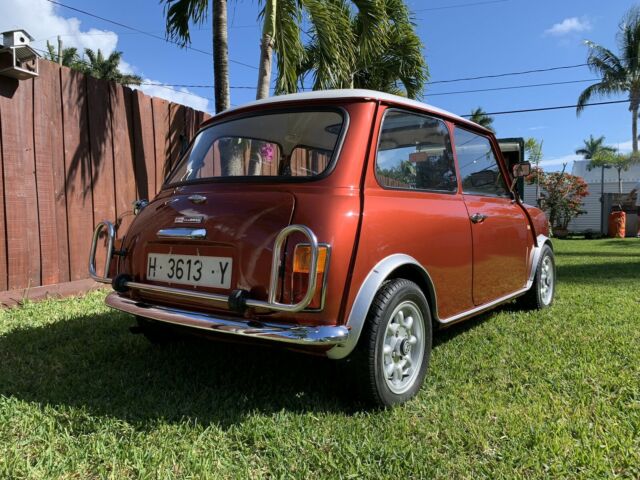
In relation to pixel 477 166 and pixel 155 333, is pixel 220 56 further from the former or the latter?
pixel 155 333

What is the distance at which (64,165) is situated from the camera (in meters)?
4.85

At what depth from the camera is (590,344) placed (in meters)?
3.61

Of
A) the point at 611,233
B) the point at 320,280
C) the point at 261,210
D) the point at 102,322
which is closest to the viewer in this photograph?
the point at 320,280

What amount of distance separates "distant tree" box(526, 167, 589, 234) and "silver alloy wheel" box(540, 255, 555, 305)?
16.8 meters

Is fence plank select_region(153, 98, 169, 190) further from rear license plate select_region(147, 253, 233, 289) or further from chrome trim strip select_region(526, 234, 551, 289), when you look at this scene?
chrome trim strip select_region(526, 234, 551, 289)

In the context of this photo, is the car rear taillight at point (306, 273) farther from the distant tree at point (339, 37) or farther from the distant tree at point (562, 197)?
the distant tree at point (562, 197)

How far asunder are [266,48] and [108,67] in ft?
131

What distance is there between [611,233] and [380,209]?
66.6ft

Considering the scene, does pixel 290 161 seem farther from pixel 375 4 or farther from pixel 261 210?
pixel 375 4

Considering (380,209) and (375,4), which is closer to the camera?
(380,209)

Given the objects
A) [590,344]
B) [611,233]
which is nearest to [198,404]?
[590,344]

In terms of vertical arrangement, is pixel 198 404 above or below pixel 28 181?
below

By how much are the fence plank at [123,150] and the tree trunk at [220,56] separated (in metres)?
1.16

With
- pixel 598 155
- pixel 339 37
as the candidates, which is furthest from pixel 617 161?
pixel 339 37
